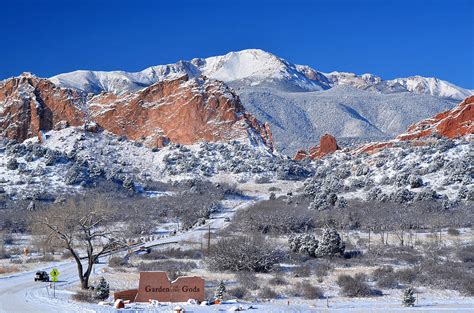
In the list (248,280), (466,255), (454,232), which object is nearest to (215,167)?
(454,232)

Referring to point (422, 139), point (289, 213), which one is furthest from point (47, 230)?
point (422, 139)

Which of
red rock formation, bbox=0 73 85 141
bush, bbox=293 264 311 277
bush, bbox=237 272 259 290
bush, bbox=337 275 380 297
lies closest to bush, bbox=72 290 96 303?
bush, bbox=237 272 259 290

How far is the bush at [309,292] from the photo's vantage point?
31391 mm

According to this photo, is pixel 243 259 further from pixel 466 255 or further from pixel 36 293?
pixel 466 255

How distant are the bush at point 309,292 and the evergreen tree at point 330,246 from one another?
9966mm

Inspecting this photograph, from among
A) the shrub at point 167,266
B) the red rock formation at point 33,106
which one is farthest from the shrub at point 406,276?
the red rock formation at point 33,106

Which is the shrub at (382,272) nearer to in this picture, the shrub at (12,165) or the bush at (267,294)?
the bush at (267,294)

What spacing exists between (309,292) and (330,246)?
1135 centimetres

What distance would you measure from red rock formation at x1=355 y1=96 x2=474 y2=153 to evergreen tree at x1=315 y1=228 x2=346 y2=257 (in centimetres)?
5054

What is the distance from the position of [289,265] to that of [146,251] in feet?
35.4

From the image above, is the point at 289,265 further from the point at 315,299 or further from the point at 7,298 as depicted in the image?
the point at 7,298

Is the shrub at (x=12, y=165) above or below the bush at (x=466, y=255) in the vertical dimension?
above

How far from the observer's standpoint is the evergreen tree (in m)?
42.7

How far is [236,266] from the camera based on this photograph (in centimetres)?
3853
